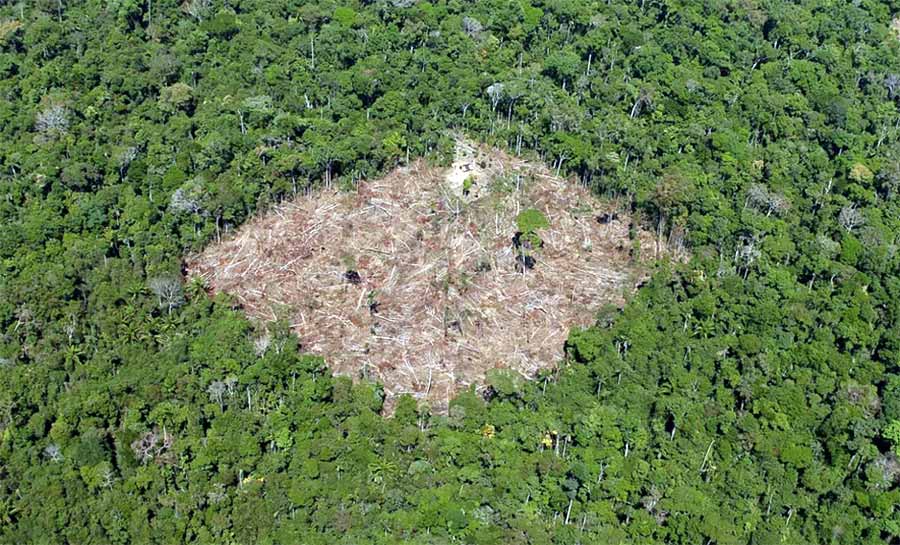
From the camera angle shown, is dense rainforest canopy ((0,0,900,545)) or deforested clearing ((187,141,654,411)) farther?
deforested clearing ((187,141,654,411))

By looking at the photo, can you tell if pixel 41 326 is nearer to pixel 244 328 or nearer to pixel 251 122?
pixel 244 328

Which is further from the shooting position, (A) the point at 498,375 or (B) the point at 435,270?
(B) the point at 435,270

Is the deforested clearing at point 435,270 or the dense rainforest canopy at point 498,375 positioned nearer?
the dense rainforest canopy at point 498,375

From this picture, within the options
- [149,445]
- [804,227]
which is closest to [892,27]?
Answer: [804,227]

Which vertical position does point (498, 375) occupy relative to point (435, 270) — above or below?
below
